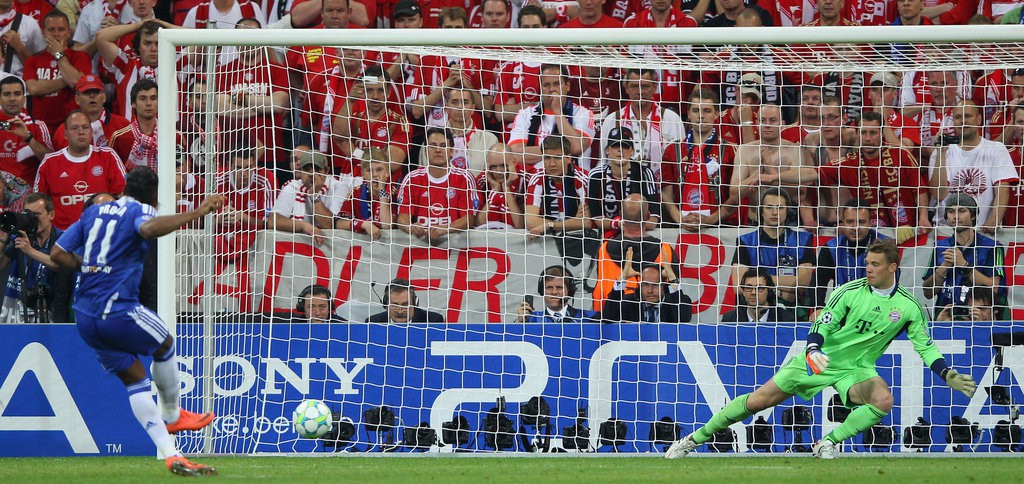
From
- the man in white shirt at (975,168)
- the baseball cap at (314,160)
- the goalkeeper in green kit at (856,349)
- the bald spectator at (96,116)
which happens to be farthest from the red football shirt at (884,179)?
the bald spectator at (96,116)

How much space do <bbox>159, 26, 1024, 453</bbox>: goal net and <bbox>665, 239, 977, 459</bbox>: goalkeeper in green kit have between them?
110 centimetres

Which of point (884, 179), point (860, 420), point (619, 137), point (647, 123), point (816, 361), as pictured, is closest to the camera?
point (816, 361)

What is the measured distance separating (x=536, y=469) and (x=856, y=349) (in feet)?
8.55

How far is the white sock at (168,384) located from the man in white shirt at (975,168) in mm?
6466

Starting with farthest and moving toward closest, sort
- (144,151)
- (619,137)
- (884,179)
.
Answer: (144,151) < (619,137) < (884,179)

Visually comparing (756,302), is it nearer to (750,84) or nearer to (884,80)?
(750,84)

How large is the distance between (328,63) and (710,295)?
4289 millimetres

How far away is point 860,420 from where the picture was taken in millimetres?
9008

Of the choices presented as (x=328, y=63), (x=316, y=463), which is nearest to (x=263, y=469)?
(x=316, y=463)

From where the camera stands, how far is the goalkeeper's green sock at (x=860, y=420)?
898 centimetres

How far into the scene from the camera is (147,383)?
793 cm

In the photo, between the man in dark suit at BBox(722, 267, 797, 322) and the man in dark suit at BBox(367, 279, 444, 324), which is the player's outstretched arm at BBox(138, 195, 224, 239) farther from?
the man in dark suit at BBox(722, 267, 797, 322)

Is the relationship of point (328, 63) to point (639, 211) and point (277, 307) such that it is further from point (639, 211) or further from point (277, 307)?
point (639, 211)

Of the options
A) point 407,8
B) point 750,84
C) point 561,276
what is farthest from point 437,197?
point 750,84
